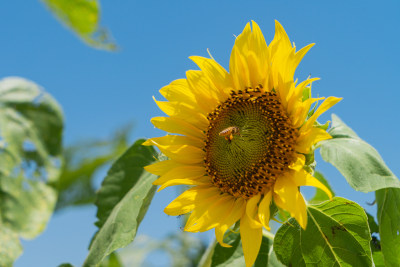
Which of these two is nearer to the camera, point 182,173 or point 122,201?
point 182,173

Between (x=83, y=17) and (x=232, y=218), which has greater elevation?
(x=83, y=17)

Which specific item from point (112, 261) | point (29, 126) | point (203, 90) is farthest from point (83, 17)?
point (203, 90)

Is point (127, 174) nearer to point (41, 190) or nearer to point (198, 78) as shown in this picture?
point (198, 78)

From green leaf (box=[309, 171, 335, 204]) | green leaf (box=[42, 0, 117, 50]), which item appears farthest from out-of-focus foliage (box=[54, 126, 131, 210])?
green leaf (box=[309, 171, 335, 204])

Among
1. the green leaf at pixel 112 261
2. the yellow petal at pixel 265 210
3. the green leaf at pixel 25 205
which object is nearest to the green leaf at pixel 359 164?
the yellow petal at pixel 265 210

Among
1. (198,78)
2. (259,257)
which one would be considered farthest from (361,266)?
(198,78)

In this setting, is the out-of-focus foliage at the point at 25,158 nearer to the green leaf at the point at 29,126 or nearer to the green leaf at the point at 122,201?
the green leaf at the point at 29,126

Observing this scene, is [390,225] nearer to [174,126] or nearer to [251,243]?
[251,243]
